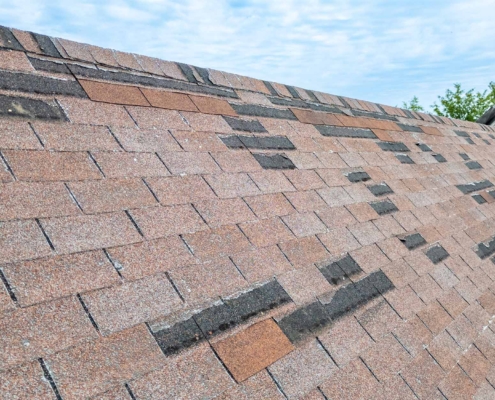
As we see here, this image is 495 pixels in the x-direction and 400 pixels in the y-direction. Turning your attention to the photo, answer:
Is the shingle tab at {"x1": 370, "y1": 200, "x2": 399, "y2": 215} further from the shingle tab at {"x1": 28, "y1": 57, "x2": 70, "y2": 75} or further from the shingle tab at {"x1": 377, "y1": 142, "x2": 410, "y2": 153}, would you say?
the shingle tab at {"x1": 28, "y1": 57, "x2": 70, "y2": 75}

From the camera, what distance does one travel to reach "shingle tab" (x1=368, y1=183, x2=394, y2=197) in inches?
153

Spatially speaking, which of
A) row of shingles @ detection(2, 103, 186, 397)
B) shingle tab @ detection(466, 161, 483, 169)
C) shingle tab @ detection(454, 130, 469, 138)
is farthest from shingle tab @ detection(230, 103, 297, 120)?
shingle tab @ detection(454, 130, 469, 138)

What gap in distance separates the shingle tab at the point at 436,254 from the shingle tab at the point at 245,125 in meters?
1.49

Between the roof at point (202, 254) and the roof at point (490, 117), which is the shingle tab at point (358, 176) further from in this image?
the roof at point (490, 117)

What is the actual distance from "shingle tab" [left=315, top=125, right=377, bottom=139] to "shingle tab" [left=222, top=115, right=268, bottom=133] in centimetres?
84

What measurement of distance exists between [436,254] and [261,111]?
170 centimetres

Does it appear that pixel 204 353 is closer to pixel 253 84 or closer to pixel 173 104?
pixel 173 104

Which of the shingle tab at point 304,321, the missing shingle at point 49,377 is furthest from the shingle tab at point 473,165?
the missing shingle at point 49,377

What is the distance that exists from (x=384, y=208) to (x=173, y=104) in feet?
5.83

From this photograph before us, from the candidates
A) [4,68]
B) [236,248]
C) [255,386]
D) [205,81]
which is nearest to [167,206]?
[236,248]

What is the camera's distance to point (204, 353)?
1702mm

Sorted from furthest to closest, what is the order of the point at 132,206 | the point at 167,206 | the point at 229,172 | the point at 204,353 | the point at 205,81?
1. the point at 205,81
2. the point at 229,172
3. the point at 167,206
4. the point at 132,206
5. the point at 204,353

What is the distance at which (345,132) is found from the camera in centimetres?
458

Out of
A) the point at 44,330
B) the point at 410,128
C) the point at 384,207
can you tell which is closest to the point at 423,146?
the point at 410,128
